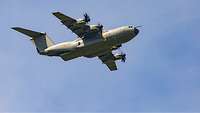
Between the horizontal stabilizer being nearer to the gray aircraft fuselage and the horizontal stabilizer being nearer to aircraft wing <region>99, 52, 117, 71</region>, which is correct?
the gray aircraft fuselage

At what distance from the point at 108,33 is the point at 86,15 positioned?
3779 mm

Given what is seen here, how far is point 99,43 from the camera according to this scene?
82.4 meters

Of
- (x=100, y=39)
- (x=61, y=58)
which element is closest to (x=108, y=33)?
(x=100, y=39)

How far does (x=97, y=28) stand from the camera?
274ft

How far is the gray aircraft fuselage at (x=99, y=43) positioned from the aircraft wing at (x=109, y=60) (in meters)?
7.40

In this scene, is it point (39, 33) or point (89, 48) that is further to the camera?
point (39, 33)

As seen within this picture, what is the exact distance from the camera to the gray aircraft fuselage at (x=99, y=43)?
82188 mm

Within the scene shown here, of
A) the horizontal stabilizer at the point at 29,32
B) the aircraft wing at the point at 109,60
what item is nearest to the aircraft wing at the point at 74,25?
the horizontal stabilizer at the point at 29,32

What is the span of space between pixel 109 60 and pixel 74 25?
1259cm

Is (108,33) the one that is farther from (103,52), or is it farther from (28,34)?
(28,34)

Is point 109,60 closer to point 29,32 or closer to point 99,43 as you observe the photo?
point 99,43

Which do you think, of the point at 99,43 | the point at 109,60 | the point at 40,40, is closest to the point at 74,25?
the point at 99,43

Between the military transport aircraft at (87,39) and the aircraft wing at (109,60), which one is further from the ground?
the aircraft wing at (109,60)

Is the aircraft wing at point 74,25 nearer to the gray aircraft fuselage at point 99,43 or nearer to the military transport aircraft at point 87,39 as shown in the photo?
the military transport aircraft at point 87,39
